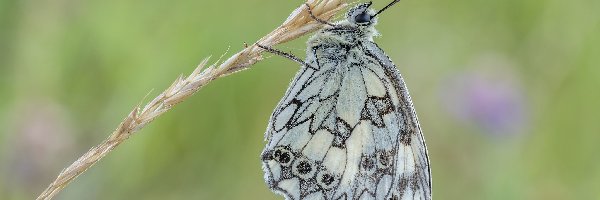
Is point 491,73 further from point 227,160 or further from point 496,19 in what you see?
point 227,160

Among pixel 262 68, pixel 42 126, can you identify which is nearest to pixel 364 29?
pixel 42 126

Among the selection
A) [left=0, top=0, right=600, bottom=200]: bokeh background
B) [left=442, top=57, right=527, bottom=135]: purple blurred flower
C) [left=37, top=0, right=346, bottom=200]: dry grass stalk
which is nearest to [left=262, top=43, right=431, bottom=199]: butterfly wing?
[left=37, top=0, right=346, bottom=200]: dry grass stalk

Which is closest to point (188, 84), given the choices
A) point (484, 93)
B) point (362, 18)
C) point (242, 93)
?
point (362, 18)

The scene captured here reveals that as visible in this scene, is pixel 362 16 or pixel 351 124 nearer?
pixel 362 16

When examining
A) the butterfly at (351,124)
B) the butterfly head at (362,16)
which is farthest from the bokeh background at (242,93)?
the butterfly head at (362,16)

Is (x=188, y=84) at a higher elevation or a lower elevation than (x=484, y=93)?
lower

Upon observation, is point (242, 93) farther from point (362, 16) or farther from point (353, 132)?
point (362, 16)

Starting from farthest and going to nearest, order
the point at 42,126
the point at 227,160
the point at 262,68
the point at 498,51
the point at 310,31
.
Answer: the point at 498,51 < the point at 262,68 < the point at 227,160 < the point at 42,126 < the point at 310,31
